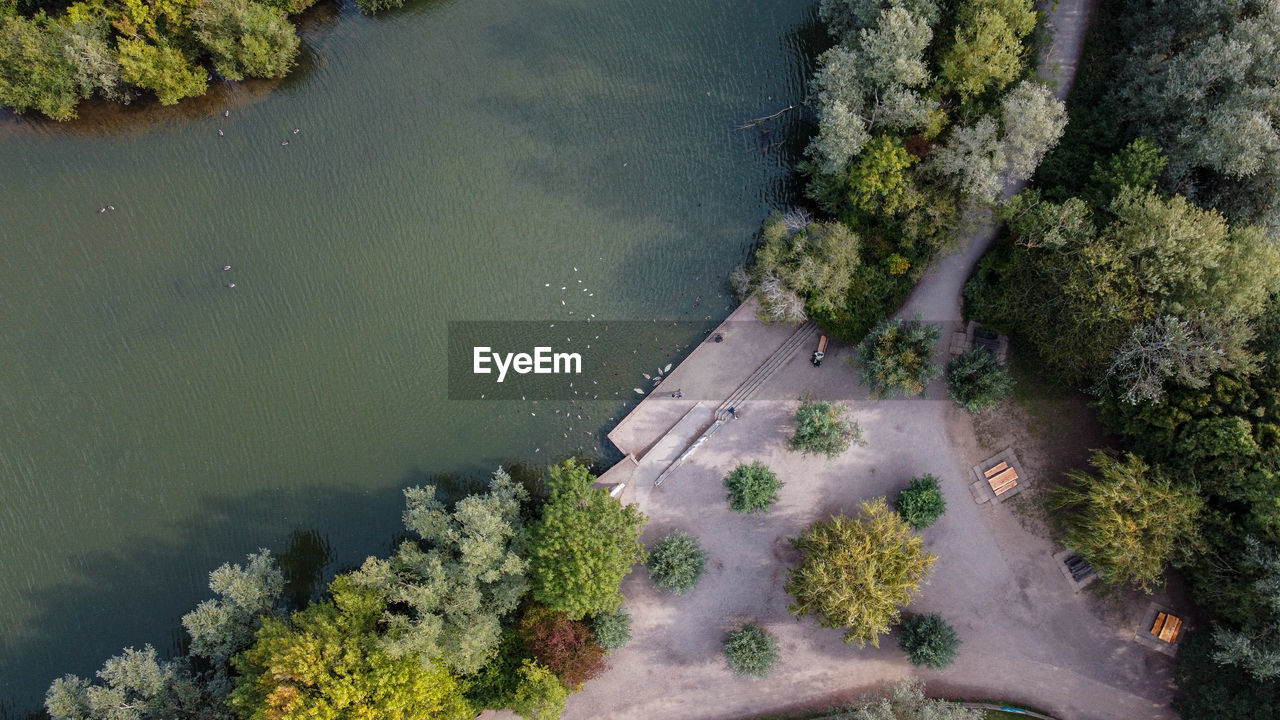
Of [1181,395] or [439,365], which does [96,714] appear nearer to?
[439,365]

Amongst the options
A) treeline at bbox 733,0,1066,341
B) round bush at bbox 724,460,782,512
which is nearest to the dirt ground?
round bush at bbox 724,460,782,512

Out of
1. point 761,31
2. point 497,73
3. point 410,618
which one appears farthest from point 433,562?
point 761,31

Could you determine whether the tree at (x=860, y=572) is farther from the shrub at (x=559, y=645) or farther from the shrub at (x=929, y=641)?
the shrub at (x=559, y=645)

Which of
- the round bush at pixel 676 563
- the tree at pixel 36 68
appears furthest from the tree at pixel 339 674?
the tree at pixel 36 68

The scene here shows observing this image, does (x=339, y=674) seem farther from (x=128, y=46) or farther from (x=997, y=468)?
(x=997, y=468)

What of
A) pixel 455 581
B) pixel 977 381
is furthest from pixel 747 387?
pixel 455 581
